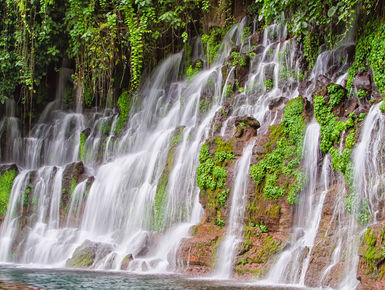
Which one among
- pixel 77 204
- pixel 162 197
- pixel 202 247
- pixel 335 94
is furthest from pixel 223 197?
pixel 77 204

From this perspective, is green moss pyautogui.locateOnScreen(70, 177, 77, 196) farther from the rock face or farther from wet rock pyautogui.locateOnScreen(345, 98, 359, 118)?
wet rock pyautogui.locateOnScreen(345, 98, 359, 118)

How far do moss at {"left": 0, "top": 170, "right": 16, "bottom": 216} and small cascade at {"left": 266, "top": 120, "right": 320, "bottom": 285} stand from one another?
11.5 metres

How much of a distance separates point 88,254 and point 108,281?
10.7 feet

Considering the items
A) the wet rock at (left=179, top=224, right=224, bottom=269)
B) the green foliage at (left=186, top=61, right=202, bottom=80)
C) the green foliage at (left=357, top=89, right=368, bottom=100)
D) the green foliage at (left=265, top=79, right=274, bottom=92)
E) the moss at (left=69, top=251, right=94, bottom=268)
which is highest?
the green foliage at (left=186, top=61, right=202, bottom=80)

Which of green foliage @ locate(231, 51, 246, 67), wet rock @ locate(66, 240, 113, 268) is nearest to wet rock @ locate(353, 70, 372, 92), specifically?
green foliage @ locate(231, 51, 246, 67)

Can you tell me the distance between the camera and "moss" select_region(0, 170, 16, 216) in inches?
693

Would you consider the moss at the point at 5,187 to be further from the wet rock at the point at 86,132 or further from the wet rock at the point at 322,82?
the wet rock at the point at 322,82

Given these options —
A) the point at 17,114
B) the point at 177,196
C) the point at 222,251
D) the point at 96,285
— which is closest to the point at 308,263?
the point at 222,251

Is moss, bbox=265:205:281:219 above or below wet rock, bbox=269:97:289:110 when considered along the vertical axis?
below

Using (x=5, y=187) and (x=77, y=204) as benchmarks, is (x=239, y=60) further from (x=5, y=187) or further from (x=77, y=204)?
(x=5, y=187)

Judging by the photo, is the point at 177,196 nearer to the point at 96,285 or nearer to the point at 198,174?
the point at 198,174

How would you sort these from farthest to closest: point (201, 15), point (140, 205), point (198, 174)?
point (201, 15) → point (140, 205) → point (198, 174)

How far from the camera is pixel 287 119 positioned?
36.3ft

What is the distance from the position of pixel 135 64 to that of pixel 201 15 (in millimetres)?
4020
